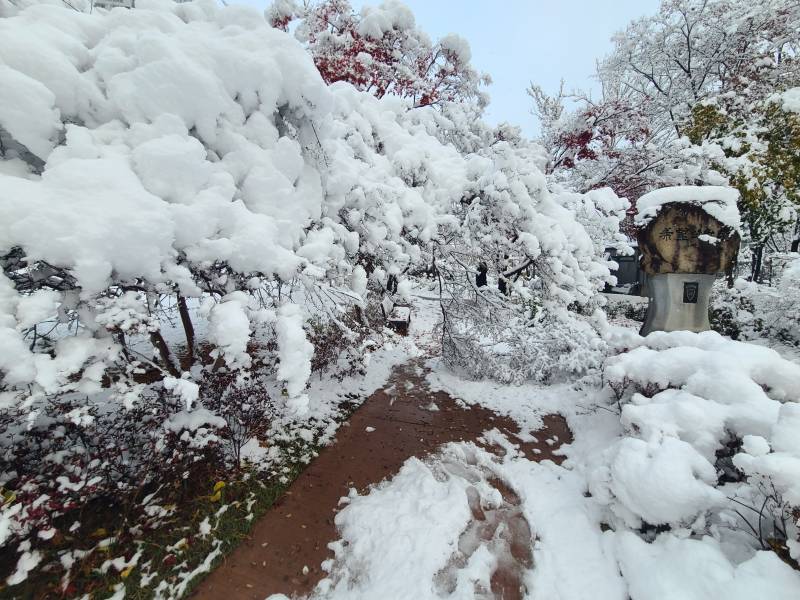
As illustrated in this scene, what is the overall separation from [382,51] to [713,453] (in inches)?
320

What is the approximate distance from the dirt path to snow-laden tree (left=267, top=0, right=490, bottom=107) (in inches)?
242

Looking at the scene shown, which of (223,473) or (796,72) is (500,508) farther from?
(796,72)

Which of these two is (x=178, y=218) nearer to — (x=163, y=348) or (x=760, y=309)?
(x=163, y=348)

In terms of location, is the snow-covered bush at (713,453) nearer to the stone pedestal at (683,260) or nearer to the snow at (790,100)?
the stone pedestal at (683,260)

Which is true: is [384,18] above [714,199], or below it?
above

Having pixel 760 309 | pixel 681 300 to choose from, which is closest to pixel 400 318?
pixel 681 300

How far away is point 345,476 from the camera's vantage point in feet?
12.0

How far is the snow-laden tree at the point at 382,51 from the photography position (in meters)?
6.35

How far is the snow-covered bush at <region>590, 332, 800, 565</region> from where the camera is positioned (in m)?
2.33

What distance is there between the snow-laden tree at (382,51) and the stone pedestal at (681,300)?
5504 mm

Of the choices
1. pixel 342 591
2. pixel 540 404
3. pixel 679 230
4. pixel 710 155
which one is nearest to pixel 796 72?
pixel 710 155

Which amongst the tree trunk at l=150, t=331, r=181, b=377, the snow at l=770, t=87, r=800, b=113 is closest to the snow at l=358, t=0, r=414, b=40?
the tree trunk at l=150, t=331, r=181, b=377

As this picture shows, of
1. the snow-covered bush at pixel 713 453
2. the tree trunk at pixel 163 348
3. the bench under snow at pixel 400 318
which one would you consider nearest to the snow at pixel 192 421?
the tree trunk at pixel 163 348

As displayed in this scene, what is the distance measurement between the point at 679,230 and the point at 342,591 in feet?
25.4
